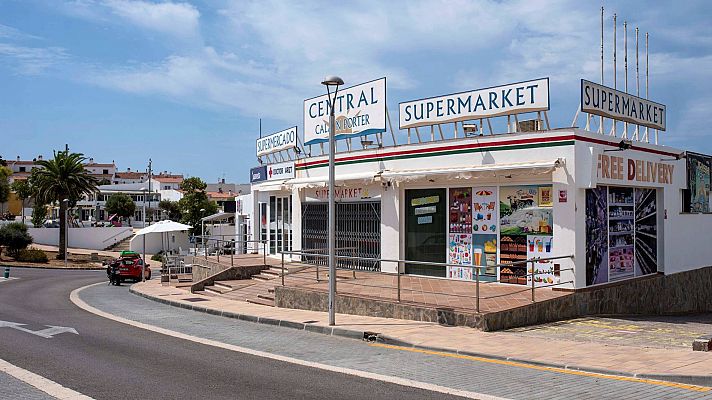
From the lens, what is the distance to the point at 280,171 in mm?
27547

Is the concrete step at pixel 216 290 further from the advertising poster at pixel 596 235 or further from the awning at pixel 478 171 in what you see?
the advertising poster at pixel 596 235

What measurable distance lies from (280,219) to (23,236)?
111ft

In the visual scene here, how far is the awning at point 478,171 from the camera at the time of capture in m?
16.6

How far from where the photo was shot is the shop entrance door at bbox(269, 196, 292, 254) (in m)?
26.8

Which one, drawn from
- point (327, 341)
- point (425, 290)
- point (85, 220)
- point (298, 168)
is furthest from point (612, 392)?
point (85, 220)

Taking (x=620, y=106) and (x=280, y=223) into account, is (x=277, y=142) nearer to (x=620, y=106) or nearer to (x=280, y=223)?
(x=280, y=223)

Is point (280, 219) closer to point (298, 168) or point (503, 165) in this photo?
point (298, 168)

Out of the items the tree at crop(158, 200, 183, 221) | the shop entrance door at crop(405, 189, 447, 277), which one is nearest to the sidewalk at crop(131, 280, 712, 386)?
the shop entrance door at crop(405, 189, 447, 277)

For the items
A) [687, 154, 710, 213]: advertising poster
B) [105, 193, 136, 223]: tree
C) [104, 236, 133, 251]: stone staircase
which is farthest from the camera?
[105, 193, 136, 223]: tree

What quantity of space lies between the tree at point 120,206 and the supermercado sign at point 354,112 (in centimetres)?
6778

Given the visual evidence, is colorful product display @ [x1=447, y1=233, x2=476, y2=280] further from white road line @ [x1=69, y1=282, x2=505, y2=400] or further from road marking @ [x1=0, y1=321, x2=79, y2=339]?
road marking @ [x1=0, y1=321, x2=79, y2=339]

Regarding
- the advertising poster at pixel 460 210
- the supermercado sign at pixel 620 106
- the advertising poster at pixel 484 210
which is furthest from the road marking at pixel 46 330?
→ the supermercado sign at pixel 620 106

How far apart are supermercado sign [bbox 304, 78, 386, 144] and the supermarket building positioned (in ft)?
0.37

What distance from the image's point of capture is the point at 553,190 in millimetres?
16891
